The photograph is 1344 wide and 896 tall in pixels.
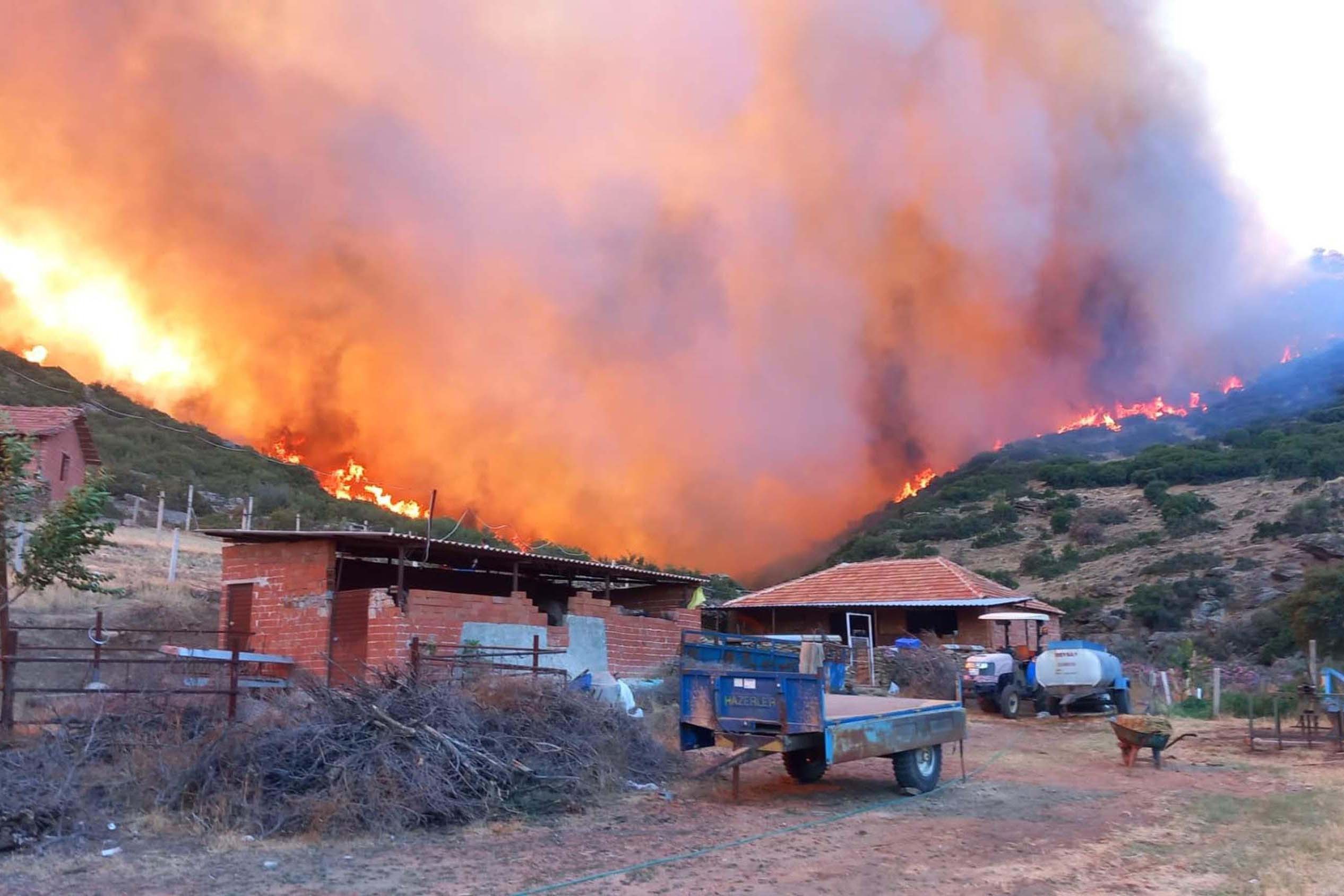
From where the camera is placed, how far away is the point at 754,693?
11.2 m

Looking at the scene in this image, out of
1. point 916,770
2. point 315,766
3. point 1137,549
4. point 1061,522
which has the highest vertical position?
point 1061,522

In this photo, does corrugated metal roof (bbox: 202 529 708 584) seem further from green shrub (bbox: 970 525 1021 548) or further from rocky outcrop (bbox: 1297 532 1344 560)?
green shrub (bbox: 970 525 1021 548)

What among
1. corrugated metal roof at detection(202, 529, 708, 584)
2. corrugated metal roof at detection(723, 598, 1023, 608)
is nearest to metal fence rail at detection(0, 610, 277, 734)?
corrugated metal roof at detection(202, 529, 708, 584)

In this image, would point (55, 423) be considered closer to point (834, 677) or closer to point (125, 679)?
point (125, 679)

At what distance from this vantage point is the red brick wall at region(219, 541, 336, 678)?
1789 cm

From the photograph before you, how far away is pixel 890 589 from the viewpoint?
32938 mm

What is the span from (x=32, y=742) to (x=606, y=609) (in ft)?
41.3

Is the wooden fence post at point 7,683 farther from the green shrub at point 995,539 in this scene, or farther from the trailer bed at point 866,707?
the green shrub at point 995,539

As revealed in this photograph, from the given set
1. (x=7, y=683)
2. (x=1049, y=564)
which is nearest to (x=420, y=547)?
(x=7, y=683)

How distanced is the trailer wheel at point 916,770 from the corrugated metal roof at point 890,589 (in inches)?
724

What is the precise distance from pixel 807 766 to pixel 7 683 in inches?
356

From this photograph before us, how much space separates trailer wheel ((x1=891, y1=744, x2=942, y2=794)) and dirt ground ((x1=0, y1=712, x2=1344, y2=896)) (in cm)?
17

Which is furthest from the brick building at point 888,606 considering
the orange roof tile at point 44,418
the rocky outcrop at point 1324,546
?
the orange roof tile at point 44,418

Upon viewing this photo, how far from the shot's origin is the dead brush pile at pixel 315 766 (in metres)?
A: 9.09
